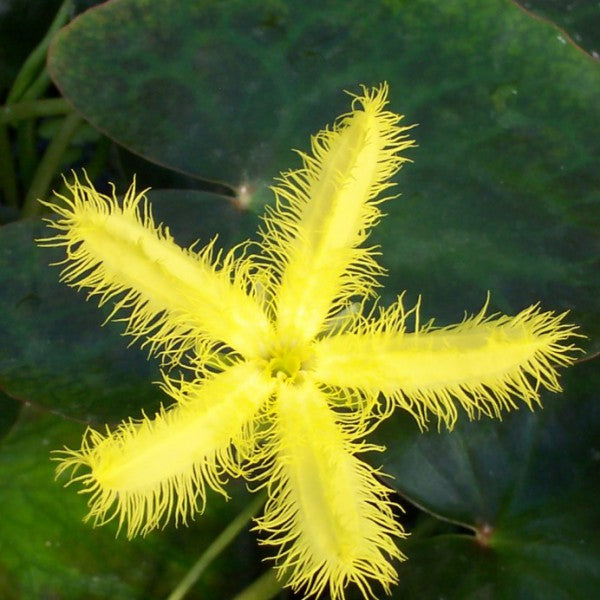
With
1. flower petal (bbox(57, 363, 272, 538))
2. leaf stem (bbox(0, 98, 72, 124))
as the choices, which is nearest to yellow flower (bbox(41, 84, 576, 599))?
flower petal (bbox(57, 363, 272, 538))

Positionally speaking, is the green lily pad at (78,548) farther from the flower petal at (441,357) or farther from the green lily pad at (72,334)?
the flower petal at (441,357)

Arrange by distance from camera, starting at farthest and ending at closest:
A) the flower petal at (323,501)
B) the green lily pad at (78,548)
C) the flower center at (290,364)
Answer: the green lily pad at (78,548) → the flower center at (290,364) → the flower petal at (323,501)

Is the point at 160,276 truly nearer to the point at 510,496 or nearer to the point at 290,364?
the point at 290,364

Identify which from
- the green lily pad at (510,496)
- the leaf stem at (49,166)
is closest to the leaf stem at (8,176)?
the leaf stem at (49,166)

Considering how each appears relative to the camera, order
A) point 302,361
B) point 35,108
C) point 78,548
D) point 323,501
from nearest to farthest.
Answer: point 323,501 < point 302,361 < point 78,548 < point 35,108

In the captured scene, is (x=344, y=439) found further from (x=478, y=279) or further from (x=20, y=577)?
(x=20, y=577)

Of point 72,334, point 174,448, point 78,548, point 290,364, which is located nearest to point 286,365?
point 290,364

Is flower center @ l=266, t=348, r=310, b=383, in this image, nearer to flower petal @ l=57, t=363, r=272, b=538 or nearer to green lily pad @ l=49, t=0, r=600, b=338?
flower petal @ l=57, t=363, r=272, b=538
